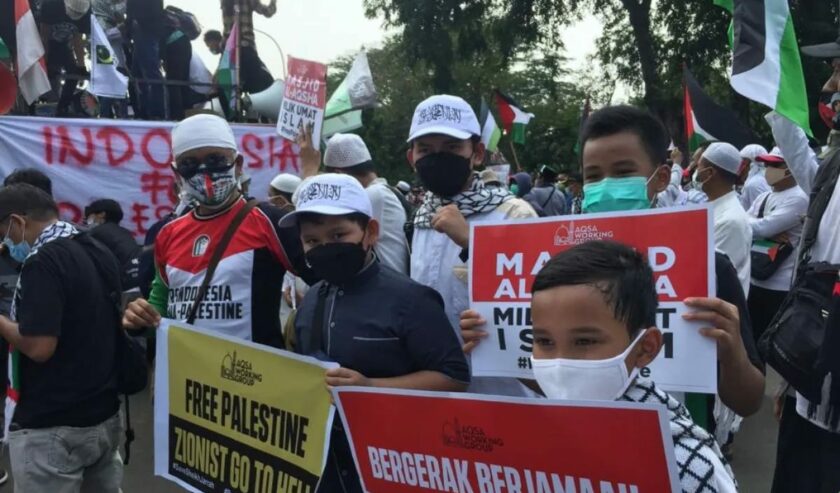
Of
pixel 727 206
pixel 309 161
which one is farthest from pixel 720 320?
pixel 727 206

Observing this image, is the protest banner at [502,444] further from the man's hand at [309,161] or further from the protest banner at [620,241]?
the man's hand at [309,161]

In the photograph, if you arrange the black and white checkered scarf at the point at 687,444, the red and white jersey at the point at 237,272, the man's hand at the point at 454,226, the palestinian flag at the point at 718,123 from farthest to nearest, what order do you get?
the palestinian flag at the point at 718,123, the red and white jersey at the point at 237,272, the man's hand at the point at 454,226, the black and white checkered scarf at the point at 687,444

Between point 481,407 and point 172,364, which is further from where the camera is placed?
point 172,364

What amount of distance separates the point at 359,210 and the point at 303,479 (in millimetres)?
845

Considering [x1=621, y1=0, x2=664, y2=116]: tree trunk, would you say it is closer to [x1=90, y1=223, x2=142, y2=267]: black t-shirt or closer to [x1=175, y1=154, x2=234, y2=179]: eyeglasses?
[x1=90, y1=223, x2=142, y2=267]: black t-shirt

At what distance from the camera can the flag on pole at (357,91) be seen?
8523 mm

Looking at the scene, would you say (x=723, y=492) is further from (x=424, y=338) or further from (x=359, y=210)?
(x=359, y=210)

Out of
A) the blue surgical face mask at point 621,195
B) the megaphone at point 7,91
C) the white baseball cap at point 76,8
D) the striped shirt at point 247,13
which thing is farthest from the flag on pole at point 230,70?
the blue surgical face mask at point 621,195

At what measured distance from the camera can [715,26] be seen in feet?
78.9

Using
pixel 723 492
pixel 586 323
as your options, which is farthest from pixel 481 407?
pixel 723 492

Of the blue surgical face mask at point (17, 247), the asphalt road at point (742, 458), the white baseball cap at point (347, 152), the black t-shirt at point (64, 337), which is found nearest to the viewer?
the black t-shirt at point (64, 337)

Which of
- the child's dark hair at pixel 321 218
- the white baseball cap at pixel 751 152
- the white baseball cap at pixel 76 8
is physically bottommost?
the child's dark hair at pixel 321 218

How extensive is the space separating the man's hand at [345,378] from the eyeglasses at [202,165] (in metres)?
1.15

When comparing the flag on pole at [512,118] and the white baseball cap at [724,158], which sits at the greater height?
the flag on pole at [512,118]
